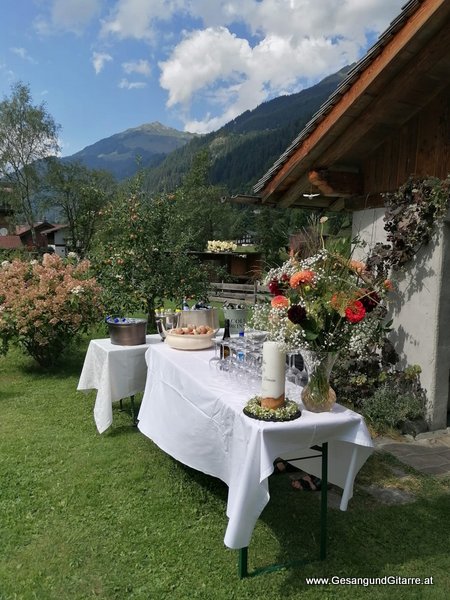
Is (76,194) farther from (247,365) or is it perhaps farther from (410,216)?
(247,365)

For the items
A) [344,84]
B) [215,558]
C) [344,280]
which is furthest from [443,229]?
[215,558]

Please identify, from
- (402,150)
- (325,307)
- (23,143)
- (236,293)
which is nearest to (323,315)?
(325,307)

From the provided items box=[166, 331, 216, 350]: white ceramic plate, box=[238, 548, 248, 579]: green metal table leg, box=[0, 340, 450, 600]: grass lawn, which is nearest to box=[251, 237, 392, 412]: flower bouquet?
box=[238, 548, 248, 579]: green metal table leg

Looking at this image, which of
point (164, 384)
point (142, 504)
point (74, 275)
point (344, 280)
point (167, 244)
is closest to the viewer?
point (344, 280)

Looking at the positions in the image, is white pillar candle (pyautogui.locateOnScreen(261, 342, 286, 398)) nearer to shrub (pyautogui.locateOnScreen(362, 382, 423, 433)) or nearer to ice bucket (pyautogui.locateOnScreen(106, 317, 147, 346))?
ice bucket (pyautogui.locateOnScreen(106, 317, 147, 346))

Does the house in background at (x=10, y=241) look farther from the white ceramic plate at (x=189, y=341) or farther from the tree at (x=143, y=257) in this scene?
the white ceramic plate at (x=189, y=341)

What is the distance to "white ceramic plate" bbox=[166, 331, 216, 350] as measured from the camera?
4.00 meters

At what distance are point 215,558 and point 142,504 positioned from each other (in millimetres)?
841

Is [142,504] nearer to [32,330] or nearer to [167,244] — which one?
[32,330]

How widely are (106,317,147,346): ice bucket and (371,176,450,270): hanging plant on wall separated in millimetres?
2630

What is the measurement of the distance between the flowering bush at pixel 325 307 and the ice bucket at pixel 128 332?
7.14ft

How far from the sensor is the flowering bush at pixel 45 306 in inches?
259

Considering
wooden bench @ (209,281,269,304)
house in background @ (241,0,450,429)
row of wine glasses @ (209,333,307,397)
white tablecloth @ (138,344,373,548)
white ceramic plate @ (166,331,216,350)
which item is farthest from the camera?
wooden bench @ (209,281,269,304)

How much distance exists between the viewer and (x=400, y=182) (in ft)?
16.5
